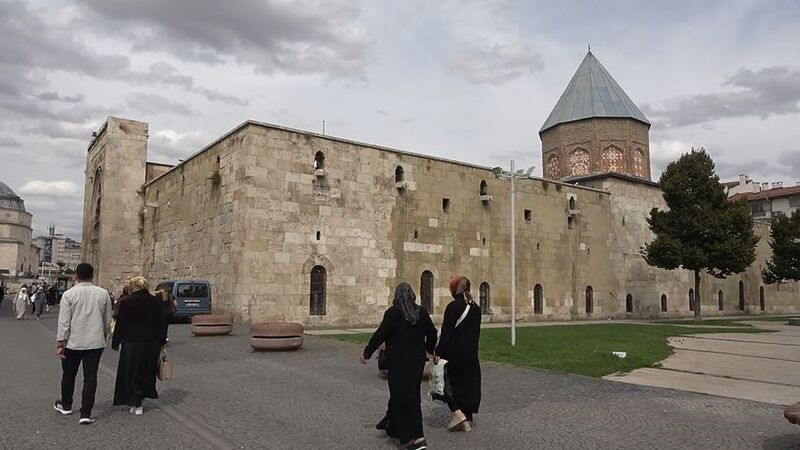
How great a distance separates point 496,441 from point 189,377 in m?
6.21

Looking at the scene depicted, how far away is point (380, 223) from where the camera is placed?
2434 cm

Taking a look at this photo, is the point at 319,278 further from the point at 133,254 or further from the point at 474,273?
the point at 133,254

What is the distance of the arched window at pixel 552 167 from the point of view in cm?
3681

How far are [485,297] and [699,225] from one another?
1081 centimetres

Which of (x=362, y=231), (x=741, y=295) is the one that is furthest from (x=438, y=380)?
(x=741, y=295)

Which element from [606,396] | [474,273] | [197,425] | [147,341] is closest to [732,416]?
[606,396]

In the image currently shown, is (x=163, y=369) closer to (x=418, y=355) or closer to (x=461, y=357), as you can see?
(x=418, y=355)

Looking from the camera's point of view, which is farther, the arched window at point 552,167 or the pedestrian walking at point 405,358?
the arched window at point 552,167

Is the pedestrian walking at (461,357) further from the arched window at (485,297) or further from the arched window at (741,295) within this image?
the arched window at (741,295)

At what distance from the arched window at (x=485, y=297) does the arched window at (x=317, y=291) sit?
27.3ft

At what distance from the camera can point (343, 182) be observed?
23562mm

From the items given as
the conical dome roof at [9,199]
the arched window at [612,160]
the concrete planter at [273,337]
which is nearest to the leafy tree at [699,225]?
the arched window at [612,160]

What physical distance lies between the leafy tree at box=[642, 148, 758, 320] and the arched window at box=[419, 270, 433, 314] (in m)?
11.7

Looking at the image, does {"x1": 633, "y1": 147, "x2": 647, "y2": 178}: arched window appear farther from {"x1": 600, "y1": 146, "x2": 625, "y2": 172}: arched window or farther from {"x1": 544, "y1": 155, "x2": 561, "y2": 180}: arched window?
{"x1": 544, "y1": 155, "x2": 561, "y2": 180}: arched window
